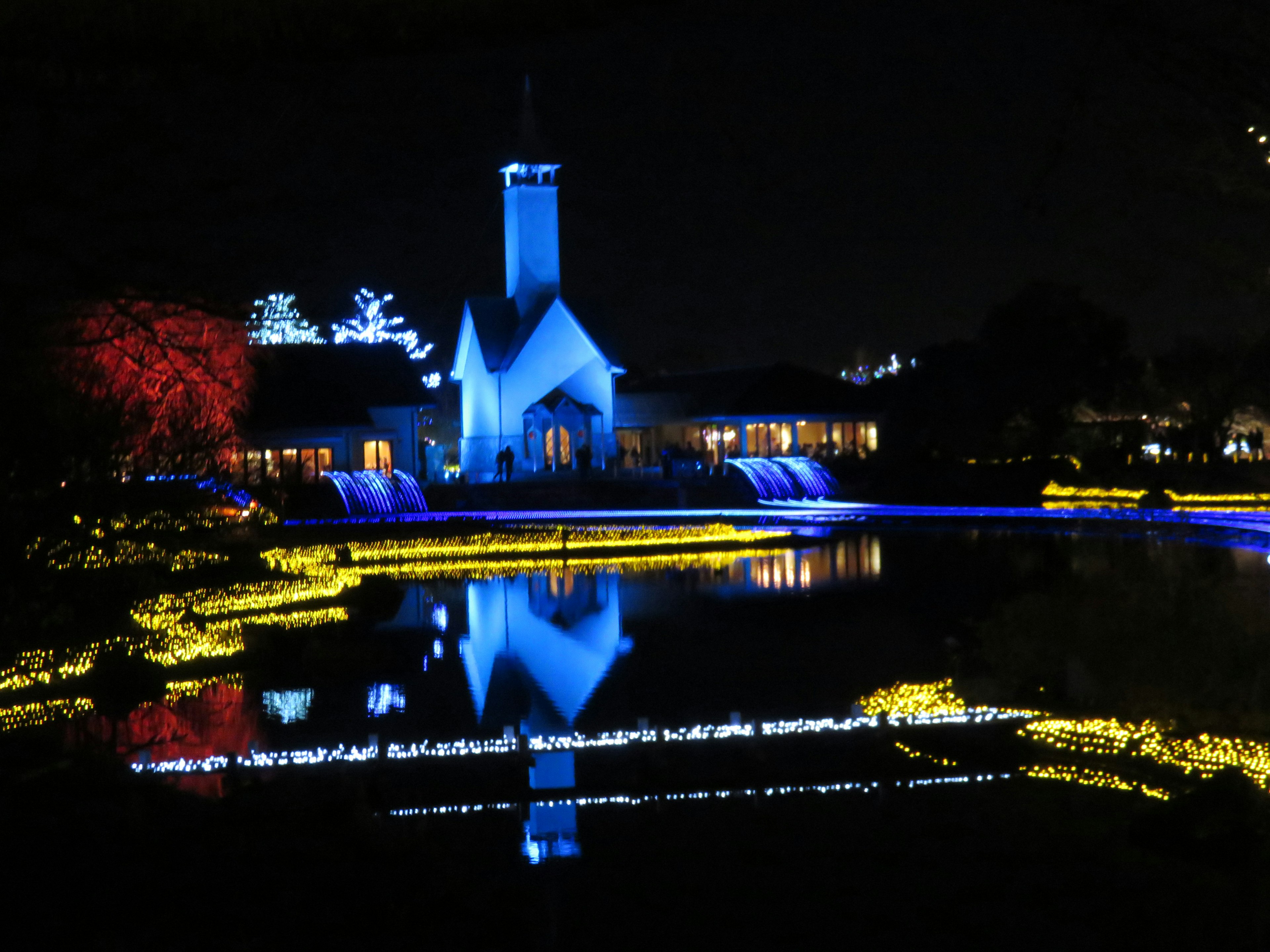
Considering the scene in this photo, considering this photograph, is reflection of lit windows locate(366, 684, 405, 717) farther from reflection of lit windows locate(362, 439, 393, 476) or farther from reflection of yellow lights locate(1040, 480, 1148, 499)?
reflection of lit windows locate(362, 439, 393, 476)

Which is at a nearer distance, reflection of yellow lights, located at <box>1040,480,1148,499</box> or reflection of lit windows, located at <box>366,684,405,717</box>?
reflection of lit windows, located at <box>366,684,405,717</box>

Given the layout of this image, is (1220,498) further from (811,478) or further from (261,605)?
(261,605)

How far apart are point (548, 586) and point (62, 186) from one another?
1799cm

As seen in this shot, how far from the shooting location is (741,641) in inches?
653

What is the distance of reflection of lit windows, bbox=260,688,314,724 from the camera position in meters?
12.5

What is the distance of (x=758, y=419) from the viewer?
183 ft

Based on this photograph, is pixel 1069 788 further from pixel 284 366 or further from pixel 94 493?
pixel 284 366

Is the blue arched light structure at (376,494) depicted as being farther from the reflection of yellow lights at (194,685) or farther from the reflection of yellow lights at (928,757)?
the reflection of yellow lights at (928,757)

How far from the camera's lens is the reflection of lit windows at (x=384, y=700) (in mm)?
12766

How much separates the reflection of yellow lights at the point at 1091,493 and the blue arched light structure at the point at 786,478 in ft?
22.4

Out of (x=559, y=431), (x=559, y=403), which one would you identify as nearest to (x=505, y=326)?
(x=559, y=403)

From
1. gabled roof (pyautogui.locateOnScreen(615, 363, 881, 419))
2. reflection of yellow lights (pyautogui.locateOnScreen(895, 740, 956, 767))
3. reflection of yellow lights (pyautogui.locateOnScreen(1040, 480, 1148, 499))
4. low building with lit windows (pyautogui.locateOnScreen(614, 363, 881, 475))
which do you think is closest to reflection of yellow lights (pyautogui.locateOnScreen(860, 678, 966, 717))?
reflection of yellow lights (pyautogui.locateOnScreen(895, 740, 956, 767))

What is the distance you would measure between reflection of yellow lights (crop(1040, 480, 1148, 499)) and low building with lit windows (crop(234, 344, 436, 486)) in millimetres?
20367

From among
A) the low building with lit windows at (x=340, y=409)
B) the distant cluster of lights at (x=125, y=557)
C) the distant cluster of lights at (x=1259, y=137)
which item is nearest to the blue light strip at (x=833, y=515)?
the low building with lit windows at (x=340, y=409)
